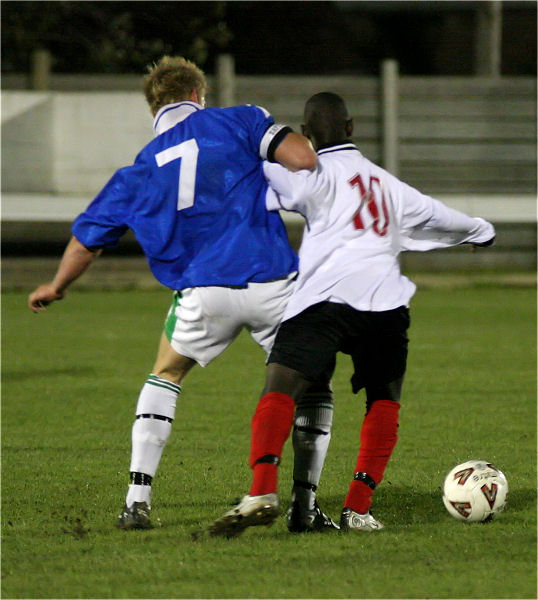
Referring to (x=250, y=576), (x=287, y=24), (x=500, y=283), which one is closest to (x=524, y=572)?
(x=250, y=576)

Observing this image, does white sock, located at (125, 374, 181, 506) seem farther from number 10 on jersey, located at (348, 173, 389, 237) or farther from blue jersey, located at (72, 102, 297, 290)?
number 10 on jersey, located at (348, 173, 389, 237)

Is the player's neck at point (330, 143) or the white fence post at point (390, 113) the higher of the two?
the white fence post at point (390, 113)

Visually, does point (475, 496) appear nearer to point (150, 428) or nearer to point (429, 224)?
point (429, 224)

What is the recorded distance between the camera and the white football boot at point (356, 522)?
486 centimetres

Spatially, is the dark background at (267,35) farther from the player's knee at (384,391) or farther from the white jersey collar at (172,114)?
the player's knee at (384,391)

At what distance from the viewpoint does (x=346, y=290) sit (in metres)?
4.71

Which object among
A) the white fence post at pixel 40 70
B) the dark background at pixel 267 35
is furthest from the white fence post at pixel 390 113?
the white fence post at pixel 40 70

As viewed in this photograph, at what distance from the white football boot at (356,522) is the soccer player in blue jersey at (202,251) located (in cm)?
9

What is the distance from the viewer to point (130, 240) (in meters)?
17.7

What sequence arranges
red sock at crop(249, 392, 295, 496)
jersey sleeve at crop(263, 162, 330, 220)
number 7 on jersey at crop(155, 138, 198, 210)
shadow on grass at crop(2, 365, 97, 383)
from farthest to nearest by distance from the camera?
shadow on grass at crop(2, 365, 97, 383) < number 7 on jersey at crop(155, 138, 198, 210) < jersey sleeve at crop(263, 162, 330, 220) < red sock at crop(249, 392, 295, 496)

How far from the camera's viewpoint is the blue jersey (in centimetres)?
492

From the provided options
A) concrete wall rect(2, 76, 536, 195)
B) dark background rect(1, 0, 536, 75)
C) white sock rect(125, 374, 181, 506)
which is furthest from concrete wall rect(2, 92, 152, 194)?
white sock rect(125, 374, 181, 506)

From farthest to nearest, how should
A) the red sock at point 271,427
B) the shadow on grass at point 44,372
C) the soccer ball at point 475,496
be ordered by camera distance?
the shadow on grass at point 44,372 → the soccer ball at point 475,496 → the red sock at point 271,427

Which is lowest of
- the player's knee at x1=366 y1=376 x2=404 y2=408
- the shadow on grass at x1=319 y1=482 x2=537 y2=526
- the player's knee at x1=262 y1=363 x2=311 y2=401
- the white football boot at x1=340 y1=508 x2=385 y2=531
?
the shadow on grass at x1=319 y1=482 x2=537 y2=526
